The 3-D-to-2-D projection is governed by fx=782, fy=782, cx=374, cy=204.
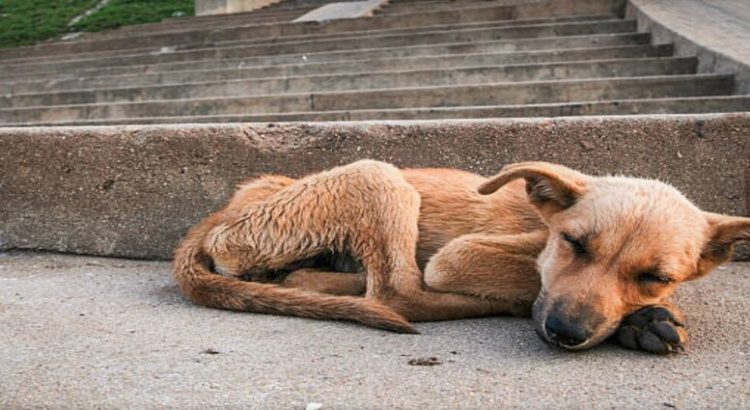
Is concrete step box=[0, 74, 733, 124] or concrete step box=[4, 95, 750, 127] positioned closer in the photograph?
concrete step box=[4, 95, 750, 127]

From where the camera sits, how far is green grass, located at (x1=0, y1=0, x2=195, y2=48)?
68.2ft

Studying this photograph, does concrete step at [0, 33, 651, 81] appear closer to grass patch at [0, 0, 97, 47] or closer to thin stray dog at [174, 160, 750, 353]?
thin stray dog at [174, 160, 750, 353]

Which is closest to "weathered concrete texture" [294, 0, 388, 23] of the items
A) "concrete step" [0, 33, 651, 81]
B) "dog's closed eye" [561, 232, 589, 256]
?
"concrete step" [0, 33, 651, 81]

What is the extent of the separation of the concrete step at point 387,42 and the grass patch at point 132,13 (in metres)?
7.07

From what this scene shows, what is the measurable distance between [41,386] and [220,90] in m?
7.94

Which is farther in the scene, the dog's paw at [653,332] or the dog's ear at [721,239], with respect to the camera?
the dog's ear at [721,239]

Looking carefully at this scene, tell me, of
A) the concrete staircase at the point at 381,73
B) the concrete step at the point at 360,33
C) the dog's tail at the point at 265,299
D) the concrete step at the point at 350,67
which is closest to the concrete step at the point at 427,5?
the concrete staircase at the point at 381,73

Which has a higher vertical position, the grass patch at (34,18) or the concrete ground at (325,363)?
the grass patch at (34,18)

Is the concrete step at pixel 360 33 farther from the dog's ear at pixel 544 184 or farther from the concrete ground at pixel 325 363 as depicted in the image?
the concrete ground at pixel 325 363

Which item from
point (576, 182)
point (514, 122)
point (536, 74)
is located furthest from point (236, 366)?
point (536, 74)

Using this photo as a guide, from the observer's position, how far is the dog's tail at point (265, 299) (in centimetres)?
412

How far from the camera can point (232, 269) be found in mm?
4746

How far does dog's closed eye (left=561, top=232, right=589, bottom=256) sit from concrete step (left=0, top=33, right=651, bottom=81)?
24.0 ft

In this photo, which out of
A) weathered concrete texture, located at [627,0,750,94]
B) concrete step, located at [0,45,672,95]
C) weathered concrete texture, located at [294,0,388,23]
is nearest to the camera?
weathered concrete texture, located at [627,0,750,94]
